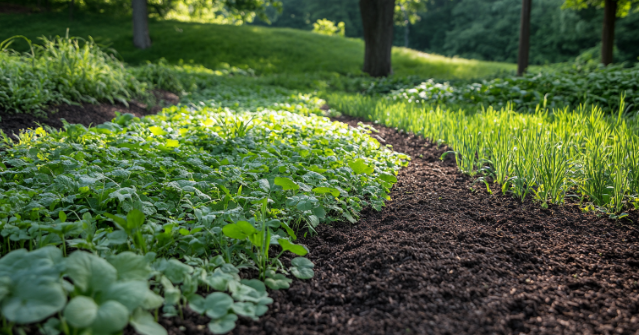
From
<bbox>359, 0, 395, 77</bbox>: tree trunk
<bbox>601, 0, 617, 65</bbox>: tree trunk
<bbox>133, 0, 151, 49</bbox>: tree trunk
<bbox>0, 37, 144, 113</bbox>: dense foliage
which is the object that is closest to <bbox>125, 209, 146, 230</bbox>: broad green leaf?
<bbox>0, 37, 144, 113</bbox>: dense foliage

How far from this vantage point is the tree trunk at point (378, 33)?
394 inches

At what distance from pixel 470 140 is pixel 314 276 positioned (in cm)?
203

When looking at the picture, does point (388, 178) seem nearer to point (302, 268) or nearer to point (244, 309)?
point (302, 268)

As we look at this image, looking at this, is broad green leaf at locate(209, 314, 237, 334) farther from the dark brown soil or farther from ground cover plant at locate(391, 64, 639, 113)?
ground cover plant at locate(391, 64, 639, 113)

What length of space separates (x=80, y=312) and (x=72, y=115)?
379 cm

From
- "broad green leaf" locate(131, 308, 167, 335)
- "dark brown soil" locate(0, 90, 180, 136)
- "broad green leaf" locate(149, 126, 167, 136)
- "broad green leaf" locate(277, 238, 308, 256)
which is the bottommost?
"broad green leaf" locate(131, 308, 167, 335)

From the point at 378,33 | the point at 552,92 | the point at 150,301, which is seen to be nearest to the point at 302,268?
the point at 150,301

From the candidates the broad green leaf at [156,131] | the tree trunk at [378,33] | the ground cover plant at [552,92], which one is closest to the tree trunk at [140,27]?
the tree trunk at [378,33]

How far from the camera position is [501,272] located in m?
1.59

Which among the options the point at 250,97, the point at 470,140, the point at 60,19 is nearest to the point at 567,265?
the point at 470,140

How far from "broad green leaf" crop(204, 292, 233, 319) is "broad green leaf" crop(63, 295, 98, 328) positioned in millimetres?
360

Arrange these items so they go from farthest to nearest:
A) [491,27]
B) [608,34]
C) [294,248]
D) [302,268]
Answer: [491,27], [608,34], [302,268], [294,248]

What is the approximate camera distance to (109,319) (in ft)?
3.20

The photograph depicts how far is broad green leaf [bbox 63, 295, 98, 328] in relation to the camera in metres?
0.93
